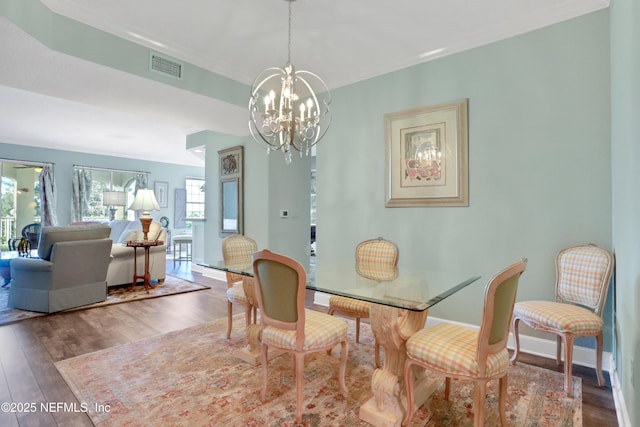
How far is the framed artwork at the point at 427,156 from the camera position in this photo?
3.04m

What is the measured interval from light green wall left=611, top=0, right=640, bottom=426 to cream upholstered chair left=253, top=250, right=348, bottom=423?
55.5 inches

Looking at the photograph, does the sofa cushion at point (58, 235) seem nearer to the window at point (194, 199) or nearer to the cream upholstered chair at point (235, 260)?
the cream upholstered chair at point (235, 260)

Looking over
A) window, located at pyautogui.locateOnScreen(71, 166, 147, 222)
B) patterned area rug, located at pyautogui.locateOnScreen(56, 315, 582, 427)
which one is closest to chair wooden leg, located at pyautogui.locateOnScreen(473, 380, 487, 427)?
patterned area rug, located at pyautogui.locateOnScreen(56, 315, 582, 427)

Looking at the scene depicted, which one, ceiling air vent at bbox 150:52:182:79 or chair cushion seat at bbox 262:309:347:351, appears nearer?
chair cushion seat at bbox 262:309:347:351

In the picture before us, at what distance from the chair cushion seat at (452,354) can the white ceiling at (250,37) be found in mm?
2440

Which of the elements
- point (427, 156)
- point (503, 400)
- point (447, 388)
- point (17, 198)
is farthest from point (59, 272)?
point (17, 198)

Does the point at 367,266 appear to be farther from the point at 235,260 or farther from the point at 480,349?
the point at 480,349

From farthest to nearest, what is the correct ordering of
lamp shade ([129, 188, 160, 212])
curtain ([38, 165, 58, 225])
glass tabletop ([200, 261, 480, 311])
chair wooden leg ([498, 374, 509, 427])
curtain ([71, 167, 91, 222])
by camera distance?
1. curtain ([71, 167, 91, 222])
2. curtain ([38, 165, 58, 225])
3. lamp shade ([129, 188, 160, 212])
4. glass tabletop ([200, 261, 480, 311])
5. chair wooden leg ([498, 374, 509, 427])

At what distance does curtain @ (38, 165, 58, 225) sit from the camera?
7.55 meters

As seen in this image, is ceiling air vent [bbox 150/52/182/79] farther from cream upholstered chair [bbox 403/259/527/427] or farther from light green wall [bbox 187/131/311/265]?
cream upholstered chair [bbox 403/259/527/427]

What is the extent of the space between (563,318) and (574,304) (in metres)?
0.62

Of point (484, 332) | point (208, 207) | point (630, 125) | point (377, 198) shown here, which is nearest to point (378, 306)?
point (484, 332)

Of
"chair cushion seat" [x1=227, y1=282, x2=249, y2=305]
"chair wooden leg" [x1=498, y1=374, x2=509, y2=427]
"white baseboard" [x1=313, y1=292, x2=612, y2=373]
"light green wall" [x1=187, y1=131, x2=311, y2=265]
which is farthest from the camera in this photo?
"light green wall" [x1=187, y1=131, x2=311, y2=265]

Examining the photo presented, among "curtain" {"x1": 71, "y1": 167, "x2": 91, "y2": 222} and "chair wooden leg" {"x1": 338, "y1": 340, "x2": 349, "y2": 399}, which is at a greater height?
"curtain" {"x1": 71, "y1": 167, "x2": 91, "y2": 222}
